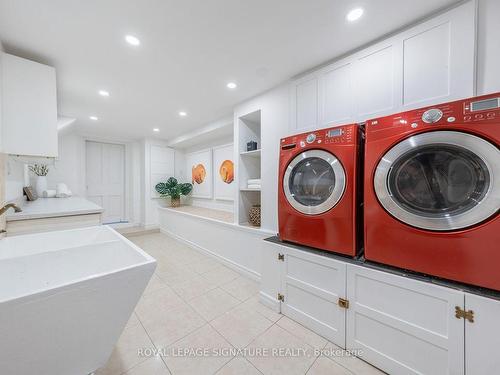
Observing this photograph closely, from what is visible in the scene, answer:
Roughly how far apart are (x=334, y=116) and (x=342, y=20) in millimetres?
681

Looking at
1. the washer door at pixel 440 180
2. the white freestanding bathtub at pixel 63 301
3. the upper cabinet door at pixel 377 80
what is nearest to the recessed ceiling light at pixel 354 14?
the upper cabinet door at pixel 377 80

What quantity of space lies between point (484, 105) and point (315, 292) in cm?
153

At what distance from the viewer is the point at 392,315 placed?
1.20 m

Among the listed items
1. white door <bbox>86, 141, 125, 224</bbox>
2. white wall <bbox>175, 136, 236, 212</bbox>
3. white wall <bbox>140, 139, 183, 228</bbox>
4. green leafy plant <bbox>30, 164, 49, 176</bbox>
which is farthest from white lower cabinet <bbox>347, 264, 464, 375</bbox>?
white door <bbox>86, 141, 125, 224</bbox>

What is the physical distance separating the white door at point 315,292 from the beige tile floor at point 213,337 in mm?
94

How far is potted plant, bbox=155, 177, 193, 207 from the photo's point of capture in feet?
15.1

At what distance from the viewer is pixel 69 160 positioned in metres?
4.16

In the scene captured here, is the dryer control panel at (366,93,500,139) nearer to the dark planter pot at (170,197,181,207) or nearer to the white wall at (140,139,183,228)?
→ the dark planter pot at (170,197,181,207)

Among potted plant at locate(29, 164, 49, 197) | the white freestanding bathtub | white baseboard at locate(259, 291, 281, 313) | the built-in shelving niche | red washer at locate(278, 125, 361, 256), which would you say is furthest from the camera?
potted plant at locate(29, 164, 49, 197)

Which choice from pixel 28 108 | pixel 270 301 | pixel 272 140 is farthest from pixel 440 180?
pixel 28 108

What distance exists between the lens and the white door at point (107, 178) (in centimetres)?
464

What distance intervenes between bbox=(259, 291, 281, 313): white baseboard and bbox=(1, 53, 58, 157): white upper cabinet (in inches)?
94.8

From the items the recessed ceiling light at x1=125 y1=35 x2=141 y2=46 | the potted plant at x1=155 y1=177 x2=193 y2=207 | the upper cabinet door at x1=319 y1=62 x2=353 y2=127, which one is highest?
the recessed ceiling light at x1=125 y1=35 x2=141 y2=46

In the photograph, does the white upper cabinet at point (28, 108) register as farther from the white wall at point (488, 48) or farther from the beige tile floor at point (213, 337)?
the white wall at point (488, 48)
